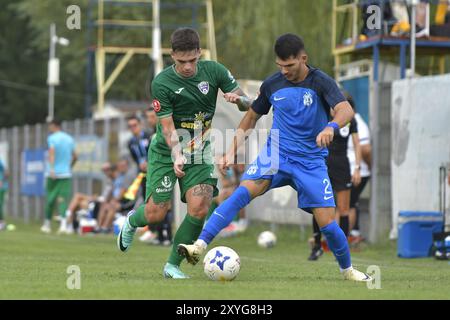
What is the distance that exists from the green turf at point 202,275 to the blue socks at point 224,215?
422 millimetres

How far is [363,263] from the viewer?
47.2ft

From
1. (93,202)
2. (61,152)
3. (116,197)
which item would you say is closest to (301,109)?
(116,197)

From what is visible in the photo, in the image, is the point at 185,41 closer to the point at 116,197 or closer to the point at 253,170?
the point at 253,170

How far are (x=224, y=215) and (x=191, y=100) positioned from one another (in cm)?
132

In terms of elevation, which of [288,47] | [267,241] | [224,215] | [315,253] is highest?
[288,47]

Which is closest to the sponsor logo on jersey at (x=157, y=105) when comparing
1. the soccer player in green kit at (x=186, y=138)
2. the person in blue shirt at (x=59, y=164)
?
the soccer player in green kit at (x=186, y=138)

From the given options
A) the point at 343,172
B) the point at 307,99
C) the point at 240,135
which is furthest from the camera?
the point at 343,172

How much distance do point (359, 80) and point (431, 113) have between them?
3.68 m

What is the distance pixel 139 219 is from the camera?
1103 cm

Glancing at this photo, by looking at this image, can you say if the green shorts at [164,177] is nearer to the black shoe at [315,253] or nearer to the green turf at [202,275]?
the green turf at [202,275]

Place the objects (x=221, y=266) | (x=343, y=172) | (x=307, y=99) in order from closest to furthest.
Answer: (x=221, y=266) < (x=307, y=99) < (x=343, y=172)

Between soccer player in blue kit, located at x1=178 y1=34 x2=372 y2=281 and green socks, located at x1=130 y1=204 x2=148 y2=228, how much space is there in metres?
1.21
